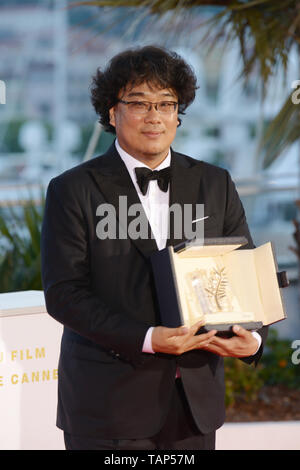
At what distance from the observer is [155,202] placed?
223 cm

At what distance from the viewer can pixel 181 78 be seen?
7.29 feet

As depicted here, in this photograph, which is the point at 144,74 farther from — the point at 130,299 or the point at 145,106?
the point at 130,299

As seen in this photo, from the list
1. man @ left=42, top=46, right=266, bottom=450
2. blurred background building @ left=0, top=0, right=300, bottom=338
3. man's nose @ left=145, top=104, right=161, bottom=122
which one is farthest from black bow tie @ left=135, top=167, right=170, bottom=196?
blurred background building @ left=0, top=0, right=300, bottom=338

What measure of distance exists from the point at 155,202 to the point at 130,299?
0.30 meters

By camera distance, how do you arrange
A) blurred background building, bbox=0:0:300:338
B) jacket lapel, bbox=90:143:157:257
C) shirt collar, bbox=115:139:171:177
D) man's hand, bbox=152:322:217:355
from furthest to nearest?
blurred background building, bbox=0:0:300:338 < shirt collar, bbox=115:139:171:177 < jacket lapel, bbox=90:143:157:257 < man's hand, bbox=152:322:217:355

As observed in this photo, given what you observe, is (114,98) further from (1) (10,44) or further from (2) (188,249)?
(1) (10,44)

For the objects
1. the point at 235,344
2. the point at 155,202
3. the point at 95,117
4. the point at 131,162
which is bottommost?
the point at 235,344

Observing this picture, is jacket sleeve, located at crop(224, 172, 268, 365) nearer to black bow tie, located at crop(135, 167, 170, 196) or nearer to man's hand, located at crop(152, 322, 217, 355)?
black bow tie, located at crop(135, 167, 170, 196)

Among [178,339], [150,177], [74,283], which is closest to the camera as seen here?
[178,339]

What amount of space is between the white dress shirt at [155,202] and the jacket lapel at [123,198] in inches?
0.9

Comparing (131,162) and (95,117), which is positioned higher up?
(95,117)

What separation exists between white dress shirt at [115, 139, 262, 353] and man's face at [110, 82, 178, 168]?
40mm

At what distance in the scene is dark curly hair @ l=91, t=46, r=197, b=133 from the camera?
85.4 inches

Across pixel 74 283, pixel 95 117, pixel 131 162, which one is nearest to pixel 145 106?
pixel 131 162
